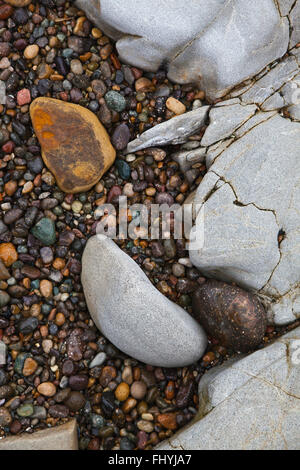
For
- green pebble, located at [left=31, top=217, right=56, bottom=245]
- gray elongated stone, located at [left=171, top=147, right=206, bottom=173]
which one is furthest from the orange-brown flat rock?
gray elongated stone, located at [left=171, top=147, right=206, bottom=173]

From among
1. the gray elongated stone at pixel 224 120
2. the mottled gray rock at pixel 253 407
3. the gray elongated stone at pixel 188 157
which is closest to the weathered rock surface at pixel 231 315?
the mottled gray rock at pixel 253 407

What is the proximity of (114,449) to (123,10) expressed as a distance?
2.61m

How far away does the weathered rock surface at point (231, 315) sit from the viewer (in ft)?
7.99

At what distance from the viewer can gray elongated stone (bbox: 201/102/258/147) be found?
267 cm

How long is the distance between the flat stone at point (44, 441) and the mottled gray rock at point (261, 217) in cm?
126

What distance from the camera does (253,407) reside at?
228 cm

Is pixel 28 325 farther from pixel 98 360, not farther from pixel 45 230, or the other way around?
pixel 45 230

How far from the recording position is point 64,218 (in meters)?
2.76

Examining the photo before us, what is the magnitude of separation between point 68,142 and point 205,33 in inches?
42.2

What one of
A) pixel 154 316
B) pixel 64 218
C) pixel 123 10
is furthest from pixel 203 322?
pixel 123 10

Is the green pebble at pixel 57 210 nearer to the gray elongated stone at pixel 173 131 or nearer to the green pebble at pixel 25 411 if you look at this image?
the gray elongated stone at pixel 173 131
